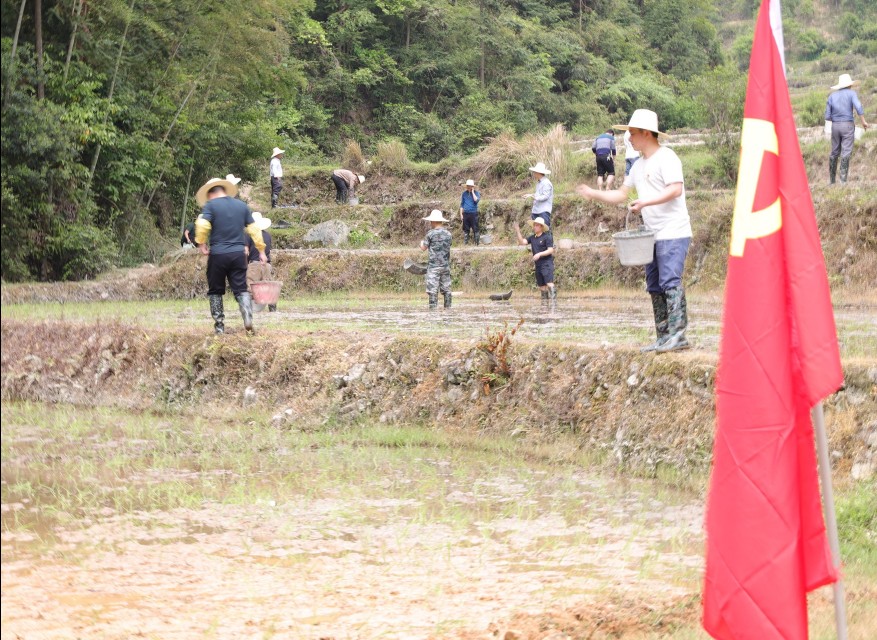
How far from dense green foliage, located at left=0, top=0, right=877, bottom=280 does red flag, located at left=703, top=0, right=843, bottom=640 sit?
2.52m

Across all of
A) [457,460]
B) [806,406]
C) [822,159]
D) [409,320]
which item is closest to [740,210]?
[806,406]

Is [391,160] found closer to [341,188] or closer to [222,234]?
[341,188]

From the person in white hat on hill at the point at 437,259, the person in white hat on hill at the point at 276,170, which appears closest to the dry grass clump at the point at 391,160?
the person in white hat on hill at the point at 276,170

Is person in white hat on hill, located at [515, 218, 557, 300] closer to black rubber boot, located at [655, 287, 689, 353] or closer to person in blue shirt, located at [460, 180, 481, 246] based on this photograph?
black rubber boot, located at [655, 287, 689, 353]

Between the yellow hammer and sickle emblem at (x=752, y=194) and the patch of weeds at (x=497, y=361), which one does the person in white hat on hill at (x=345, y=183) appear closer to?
the patch of weeds at (x=497, y=361)

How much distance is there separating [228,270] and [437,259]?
5.55 metres

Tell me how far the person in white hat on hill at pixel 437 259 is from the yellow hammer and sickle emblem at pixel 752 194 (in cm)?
1218

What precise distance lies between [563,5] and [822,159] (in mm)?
33578

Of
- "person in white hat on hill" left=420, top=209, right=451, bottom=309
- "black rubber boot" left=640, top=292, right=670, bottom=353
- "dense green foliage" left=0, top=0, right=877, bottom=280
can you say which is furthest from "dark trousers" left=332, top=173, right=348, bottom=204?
"black rubber boot" left=640, top=292, right=670, bottom=353

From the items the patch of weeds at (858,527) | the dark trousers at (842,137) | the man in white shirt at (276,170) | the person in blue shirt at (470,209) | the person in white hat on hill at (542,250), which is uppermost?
the man in white shirt at (276,170)

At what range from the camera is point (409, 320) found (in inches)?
585

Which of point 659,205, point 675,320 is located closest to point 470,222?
point 675,320

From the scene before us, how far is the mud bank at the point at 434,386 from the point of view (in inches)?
334

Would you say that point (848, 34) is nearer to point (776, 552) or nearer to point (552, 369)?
point (552, 369)
